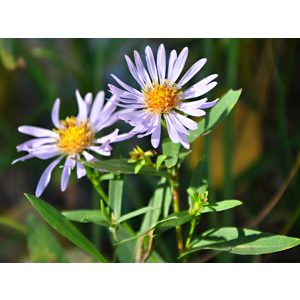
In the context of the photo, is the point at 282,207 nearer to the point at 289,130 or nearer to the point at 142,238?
the point at 289,130

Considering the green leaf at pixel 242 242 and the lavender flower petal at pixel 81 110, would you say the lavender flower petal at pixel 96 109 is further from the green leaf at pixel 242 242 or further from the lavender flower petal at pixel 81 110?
the green leaf at pixel 242 242

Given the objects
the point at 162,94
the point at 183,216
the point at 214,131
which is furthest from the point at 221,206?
the point at 214,131

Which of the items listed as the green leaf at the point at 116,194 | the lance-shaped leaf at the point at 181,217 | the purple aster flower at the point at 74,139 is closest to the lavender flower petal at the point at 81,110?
the purple aster flower at the point at 74,139

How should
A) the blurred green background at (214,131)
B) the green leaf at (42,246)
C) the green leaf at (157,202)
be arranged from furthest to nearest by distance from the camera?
the blurred green background at (214,131), the green leaf at (42,246), the green leaf at (157,202)

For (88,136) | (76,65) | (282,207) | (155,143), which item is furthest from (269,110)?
(155,143)

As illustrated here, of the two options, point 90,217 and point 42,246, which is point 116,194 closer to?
point 90,217

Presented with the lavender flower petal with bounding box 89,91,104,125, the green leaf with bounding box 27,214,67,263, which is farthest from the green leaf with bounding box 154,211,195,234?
the green leaf with bounding box 27,214,67,263
